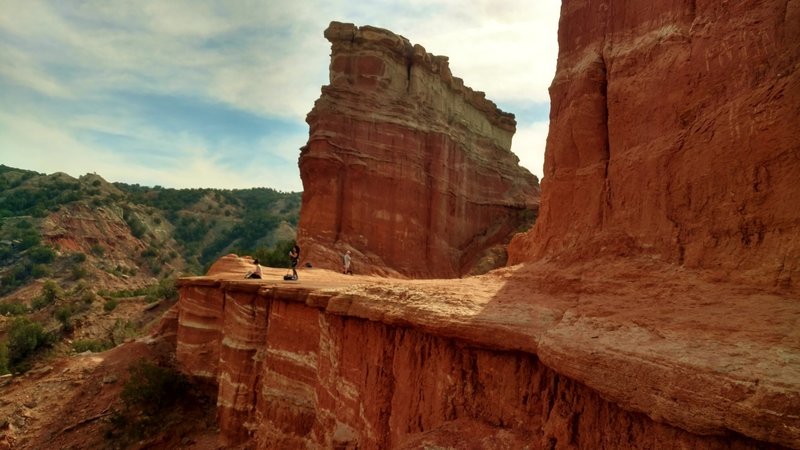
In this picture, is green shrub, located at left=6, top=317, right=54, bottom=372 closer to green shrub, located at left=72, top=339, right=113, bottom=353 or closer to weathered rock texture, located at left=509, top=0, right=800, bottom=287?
green shrub, located at left=72, top=339, right=113, bottom=353

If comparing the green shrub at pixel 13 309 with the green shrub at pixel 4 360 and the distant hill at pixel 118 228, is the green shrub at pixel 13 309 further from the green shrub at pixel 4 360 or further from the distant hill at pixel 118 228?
the green shrub at pixel 4 360

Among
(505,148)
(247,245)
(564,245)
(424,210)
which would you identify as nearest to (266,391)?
(564,245)

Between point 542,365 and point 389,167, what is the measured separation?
79.5ft

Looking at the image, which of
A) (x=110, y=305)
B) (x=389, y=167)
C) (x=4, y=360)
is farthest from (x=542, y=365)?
(x=110, y=305)

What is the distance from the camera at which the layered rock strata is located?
3.13m

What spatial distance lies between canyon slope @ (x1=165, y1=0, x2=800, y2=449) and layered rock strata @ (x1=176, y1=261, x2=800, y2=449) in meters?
0.02

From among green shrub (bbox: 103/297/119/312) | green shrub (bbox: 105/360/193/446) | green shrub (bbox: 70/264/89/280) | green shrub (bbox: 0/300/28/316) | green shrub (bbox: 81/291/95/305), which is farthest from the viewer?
green shrub (bbox: 70/264/89/280)

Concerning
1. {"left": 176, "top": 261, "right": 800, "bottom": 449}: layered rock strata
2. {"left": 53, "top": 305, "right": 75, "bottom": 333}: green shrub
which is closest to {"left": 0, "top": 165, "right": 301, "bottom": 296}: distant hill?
{"left": 53, "top": 305, "right": 75, "bottom": 333}: green shrub

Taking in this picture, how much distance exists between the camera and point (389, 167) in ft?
93.7

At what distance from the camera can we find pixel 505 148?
39.3m

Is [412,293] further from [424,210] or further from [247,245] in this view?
[247,245]

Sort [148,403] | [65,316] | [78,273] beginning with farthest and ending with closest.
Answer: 1. [78,273]
2. [65,316]
3. [148,403]

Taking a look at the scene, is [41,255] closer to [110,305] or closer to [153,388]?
[110,305]

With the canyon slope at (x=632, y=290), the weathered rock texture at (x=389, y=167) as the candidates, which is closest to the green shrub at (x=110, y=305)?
the weathered rock texture at (x=389, y=167)
